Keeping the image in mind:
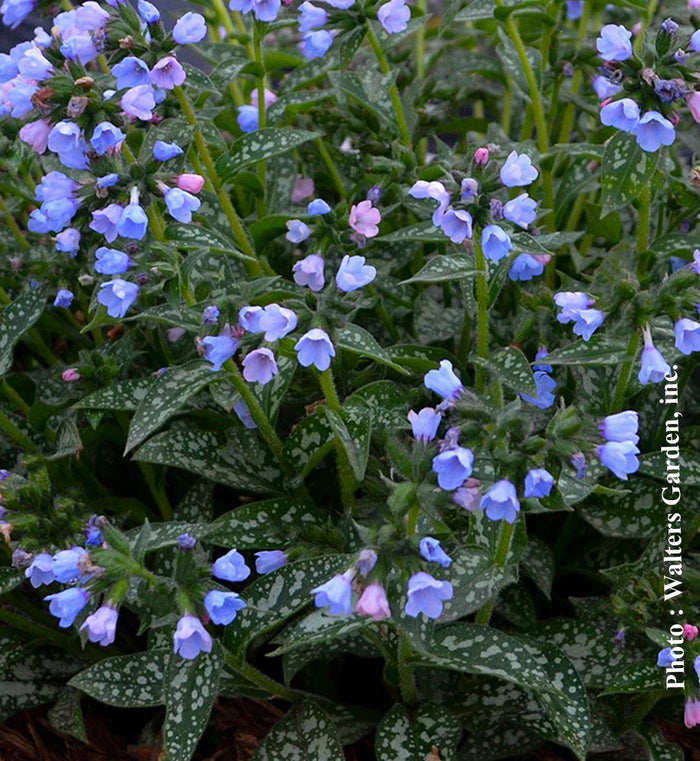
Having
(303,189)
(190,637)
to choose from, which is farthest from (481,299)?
(303,189)

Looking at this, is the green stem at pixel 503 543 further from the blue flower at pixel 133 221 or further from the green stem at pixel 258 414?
the blue flower at pixel 133 221

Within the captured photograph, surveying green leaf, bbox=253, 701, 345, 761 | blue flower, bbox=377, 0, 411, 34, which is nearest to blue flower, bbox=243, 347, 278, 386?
green leaf, bbox=253, 701, 345, 761

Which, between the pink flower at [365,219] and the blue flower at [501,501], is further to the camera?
the pink flower at [365,219]

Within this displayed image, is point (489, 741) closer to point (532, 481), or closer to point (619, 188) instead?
point (532, 481)

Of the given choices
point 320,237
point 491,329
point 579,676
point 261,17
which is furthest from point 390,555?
point 261,17

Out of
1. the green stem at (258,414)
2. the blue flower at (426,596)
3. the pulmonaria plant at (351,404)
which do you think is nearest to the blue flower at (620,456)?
the pulmonaria plant at (351,404)

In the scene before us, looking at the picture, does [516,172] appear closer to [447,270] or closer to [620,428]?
[447,270]

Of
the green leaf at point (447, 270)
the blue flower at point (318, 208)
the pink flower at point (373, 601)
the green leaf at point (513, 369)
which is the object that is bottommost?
the green leaf at point (513, 369)
